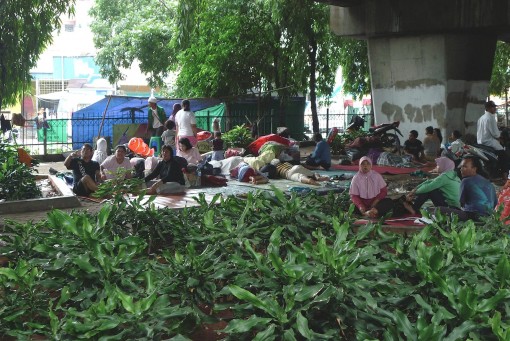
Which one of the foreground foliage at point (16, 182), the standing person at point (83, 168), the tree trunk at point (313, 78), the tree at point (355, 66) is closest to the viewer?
the foreground foliage at point (16, 182)

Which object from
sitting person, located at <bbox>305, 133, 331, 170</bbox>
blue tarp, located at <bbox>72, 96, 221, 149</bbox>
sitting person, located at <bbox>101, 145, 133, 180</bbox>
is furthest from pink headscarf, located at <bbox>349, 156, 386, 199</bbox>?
blue tarp, located at <bbox>72, 96, 221, 149</bbox>

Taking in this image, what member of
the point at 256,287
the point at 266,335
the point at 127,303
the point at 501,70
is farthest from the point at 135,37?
the point at 266,335

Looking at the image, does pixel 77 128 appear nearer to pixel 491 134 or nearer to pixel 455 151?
pixel 455 151

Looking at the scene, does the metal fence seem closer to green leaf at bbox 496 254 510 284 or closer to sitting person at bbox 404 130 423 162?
sitting person at bbox 404 130 423 162

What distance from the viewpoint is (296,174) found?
15.6 meters

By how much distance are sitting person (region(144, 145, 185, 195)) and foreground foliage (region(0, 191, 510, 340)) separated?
7.58 metres

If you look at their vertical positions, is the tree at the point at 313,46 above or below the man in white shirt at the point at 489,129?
above

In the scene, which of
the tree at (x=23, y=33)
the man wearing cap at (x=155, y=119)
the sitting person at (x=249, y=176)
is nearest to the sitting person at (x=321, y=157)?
the sitting person at (x=249, y=176)

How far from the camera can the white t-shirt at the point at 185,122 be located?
55.6 feet

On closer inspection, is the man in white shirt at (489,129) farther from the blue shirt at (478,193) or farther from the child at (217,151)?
the blue shirt at (478,193)

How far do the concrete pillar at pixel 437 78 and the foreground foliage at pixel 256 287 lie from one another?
55.1ft

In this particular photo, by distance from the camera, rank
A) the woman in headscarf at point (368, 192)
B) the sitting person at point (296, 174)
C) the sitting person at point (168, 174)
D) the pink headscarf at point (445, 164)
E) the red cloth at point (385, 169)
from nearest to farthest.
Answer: the woman in headscarf at point (368, 192) → the pink headscarf at point (445, 164) → the sitting person at point (168, 174) → the sitting person at point (296, 174) → the red cloth at point (385, 169)

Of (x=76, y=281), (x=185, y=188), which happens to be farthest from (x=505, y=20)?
(x=76, y=281)

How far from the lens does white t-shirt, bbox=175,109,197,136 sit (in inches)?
667
